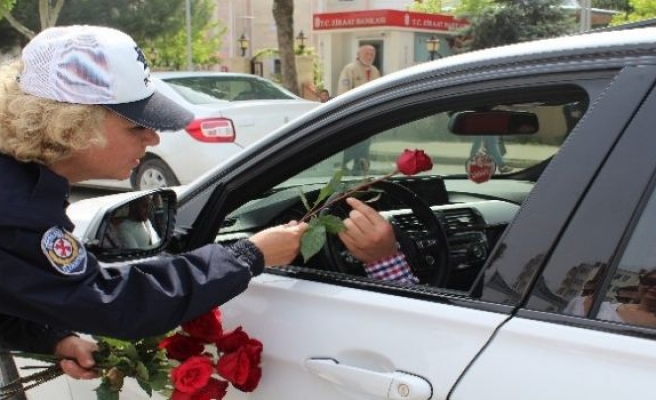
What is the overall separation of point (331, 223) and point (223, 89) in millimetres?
6452

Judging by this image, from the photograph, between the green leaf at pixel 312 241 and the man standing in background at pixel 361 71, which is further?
the man standing in background at pixel 361 71

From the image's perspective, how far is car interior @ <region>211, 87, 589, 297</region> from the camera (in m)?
1.83

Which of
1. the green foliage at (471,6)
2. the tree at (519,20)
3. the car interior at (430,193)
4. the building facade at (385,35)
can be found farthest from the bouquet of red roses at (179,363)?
the building facade at (385,35)

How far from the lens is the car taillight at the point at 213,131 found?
722 cm

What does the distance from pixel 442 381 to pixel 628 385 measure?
33 centimetres

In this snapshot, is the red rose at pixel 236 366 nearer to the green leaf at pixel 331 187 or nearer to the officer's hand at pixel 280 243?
the officer's hand at pixel 280 243

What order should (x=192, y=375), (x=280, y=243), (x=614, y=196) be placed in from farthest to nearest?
(x=280, y=243)
(x=192, y=375)
(x=614, y=196)

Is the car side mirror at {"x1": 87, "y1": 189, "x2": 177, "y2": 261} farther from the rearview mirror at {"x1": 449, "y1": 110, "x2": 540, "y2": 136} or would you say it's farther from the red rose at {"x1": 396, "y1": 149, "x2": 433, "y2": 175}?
the rearview mirror at {"x1": 449, "y1": 110, "x2": 540, "y2": 136}

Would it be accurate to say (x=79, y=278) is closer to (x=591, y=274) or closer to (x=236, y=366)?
(x=236, y=366)

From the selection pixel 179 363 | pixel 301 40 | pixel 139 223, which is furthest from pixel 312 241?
pixel 301 40

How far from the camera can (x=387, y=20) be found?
85.3 feet

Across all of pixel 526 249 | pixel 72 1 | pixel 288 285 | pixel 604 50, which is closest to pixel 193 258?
pixel 288 285

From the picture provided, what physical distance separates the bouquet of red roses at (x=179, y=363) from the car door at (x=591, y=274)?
516 millimetres

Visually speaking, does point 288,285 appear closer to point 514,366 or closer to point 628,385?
point 514,366
